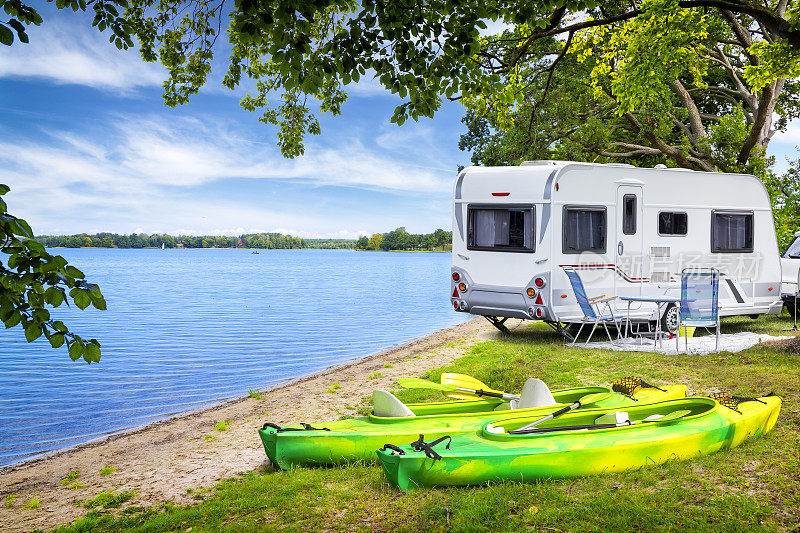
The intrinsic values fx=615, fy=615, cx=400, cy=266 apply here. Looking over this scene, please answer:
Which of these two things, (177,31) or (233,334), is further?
(233,334)

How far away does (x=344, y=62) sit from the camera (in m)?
5.77

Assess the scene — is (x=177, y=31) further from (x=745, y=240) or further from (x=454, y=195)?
(x=745, y=240)

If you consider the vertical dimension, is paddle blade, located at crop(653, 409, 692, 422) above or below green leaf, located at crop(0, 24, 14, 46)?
below

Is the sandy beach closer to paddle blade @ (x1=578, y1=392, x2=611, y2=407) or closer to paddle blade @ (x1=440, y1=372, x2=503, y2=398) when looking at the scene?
paddle blade @ (x1=440, y1=372, x2=503, y2=398)

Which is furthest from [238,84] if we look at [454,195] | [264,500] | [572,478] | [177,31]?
[572,478]

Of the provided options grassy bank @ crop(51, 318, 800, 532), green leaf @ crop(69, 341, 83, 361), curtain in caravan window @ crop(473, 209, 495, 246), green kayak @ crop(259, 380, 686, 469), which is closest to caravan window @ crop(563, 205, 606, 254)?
curtain in caravan window @ crop(473, 209, 495, 246)

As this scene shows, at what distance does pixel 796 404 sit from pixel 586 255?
4.84 m

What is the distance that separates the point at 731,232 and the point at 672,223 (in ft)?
5.67

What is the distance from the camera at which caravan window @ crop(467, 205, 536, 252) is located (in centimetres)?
1086

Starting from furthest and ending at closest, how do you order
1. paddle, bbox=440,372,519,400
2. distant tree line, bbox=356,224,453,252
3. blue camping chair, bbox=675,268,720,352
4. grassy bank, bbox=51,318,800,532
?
distant tree line, bbox=356,224,453,252 < blue camping chair, bbox=675,268,720,352 < paddle, bbox=440,372,519,400 < grassy bank, bbox=51,318,800,532

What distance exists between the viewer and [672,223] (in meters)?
11.9

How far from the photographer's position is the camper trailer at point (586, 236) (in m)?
10.8

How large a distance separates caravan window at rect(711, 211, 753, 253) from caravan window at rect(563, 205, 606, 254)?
2856 mm

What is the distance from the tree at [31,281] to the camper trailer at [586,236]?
28.2ft
